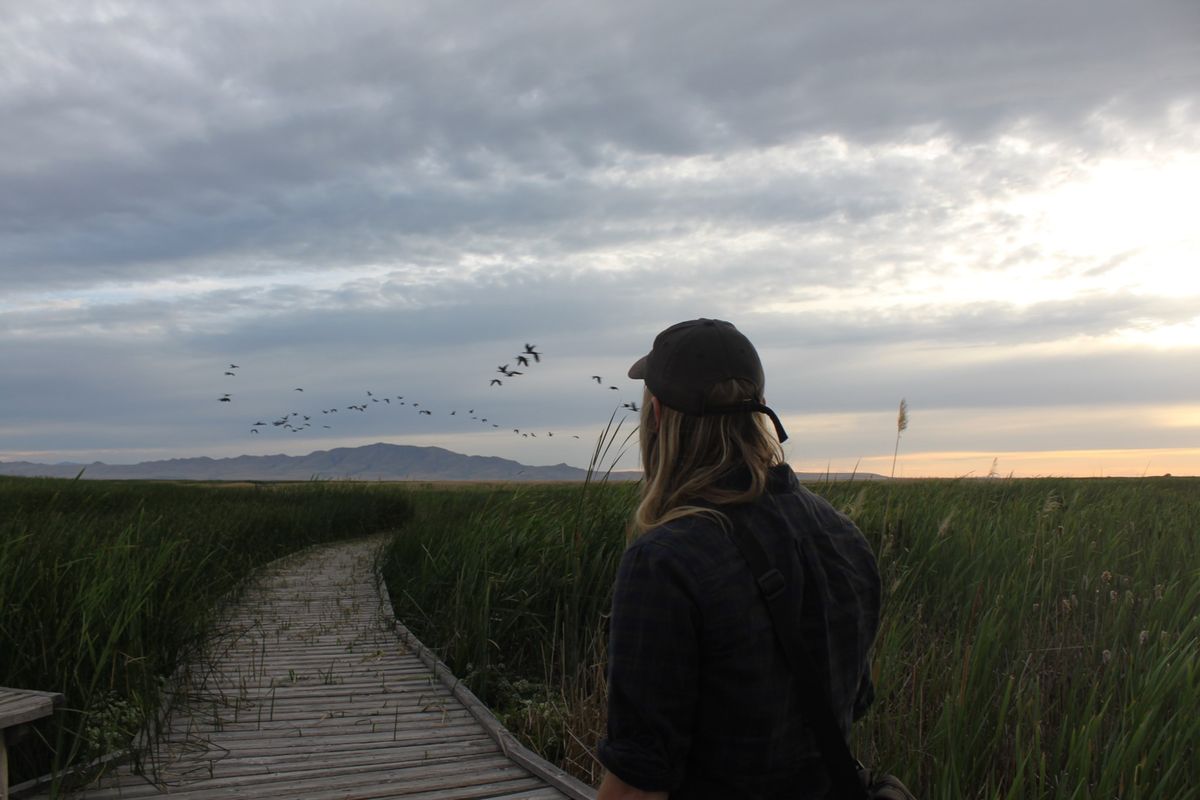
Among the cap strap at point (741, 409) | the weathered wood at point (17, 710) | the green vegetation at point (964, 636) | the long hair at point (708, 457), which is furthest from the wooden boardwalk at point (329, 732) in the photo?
the cap strap at point (741, 409)

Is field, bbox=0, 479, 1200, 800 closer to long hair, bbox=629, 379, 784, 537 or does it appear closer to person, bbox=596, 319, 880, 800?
person, bbox=596, 319, 880, 800

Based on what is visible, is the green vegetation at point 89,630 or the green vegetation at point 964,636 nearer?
the green vegetation at point 964,636

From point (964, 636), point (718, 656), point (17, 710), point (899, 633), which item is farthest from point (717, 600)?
point (964, 636)

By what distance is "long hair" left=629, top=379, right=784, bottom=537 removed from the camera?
1.98 metres

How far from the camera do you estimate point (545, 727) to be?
5.30 m

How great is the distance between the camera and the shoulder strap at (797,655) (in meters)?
1.88

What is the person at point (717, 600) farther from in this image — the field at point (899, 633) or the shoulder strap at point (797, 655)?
the field at point (899, 633)

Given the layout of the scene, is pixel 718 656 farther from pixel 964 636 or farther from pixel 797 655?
pixel 964 636

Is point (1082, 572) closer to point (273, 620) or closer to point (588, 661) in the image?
point (588, 661)

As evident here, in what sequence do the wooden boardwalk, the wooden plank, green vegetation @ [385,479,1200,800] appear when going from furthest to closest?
the wooden boardwalk < the wooden plank < green vegetation @ [385,479,1200,800]

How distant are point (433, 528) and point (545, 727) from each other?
6.11 meters

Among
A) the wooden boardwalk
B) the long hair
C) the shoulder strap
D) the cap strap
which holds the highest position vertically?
the cap strap

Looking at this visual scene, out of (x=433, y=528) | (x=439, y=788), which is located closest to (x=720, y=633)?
(x=439, y=788)

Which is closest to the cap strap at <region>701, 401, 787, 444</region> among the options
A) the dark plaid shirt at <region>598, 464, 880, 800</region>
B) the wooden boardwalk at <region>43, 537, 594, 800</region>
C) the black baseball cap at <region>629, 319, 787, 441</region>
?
the black baseball cap at <region>629, 319, 787, 441</region>
